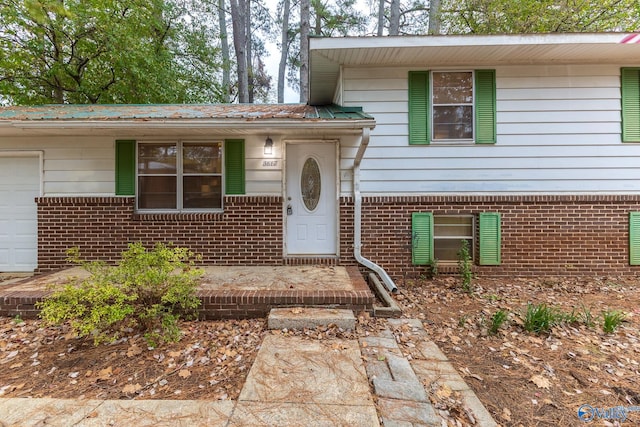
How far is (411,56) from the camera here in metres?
4.72

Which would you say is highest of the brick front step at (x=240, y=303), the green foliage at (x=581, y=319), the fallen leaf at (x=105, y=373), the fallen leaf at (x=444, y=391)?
the brick front step at (x=240, y=303)

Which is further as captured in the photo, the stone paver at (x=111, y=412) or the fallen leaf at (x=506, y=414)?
the fallen leaf at (x=506, y=414)

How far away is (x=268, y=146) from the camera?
4918 millimetres

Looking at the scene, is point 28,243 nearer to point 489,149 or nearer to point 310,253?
point 310,253

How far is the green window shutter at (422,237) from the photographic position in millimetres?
4953

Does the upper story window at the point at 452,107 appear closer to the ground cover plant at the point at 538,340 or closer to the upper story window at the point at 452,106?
the upper story window at the point at 452,106

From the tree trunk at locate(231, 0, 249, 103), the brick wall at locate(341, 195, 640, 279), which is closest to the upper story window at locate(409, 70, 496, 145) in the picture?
the brick wall at locate(341, 195, 640, 279)

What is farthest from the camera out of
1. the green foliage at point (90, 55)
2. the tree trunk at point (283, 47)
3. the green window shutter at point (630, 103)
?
the tree trunk at point (283, 47)

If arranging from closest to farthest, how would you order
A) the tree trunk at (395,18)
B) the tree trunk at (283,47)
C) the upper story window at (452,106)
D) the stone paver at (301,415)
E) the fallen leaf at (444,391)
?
the stone paver at (301,415), the fallen leaf at (444,391), the upper story window at (452,106), the tree trunk at (395,18), the tree trunk at (283,47)

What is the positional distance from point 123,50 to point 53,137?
4.79 meters

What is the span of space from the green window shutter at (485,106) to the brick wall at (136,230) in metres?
3.48

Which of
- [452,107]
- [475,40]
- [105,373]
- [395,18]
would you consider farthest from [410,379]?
[395,18]

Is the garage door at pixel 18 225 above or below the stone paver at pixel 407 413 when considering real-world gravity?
above

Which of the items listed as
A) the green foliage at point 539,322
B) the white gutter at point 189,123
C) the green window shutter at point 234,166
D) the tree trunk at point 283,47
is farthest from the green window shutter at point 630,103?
the tree trunk at point 283,47
